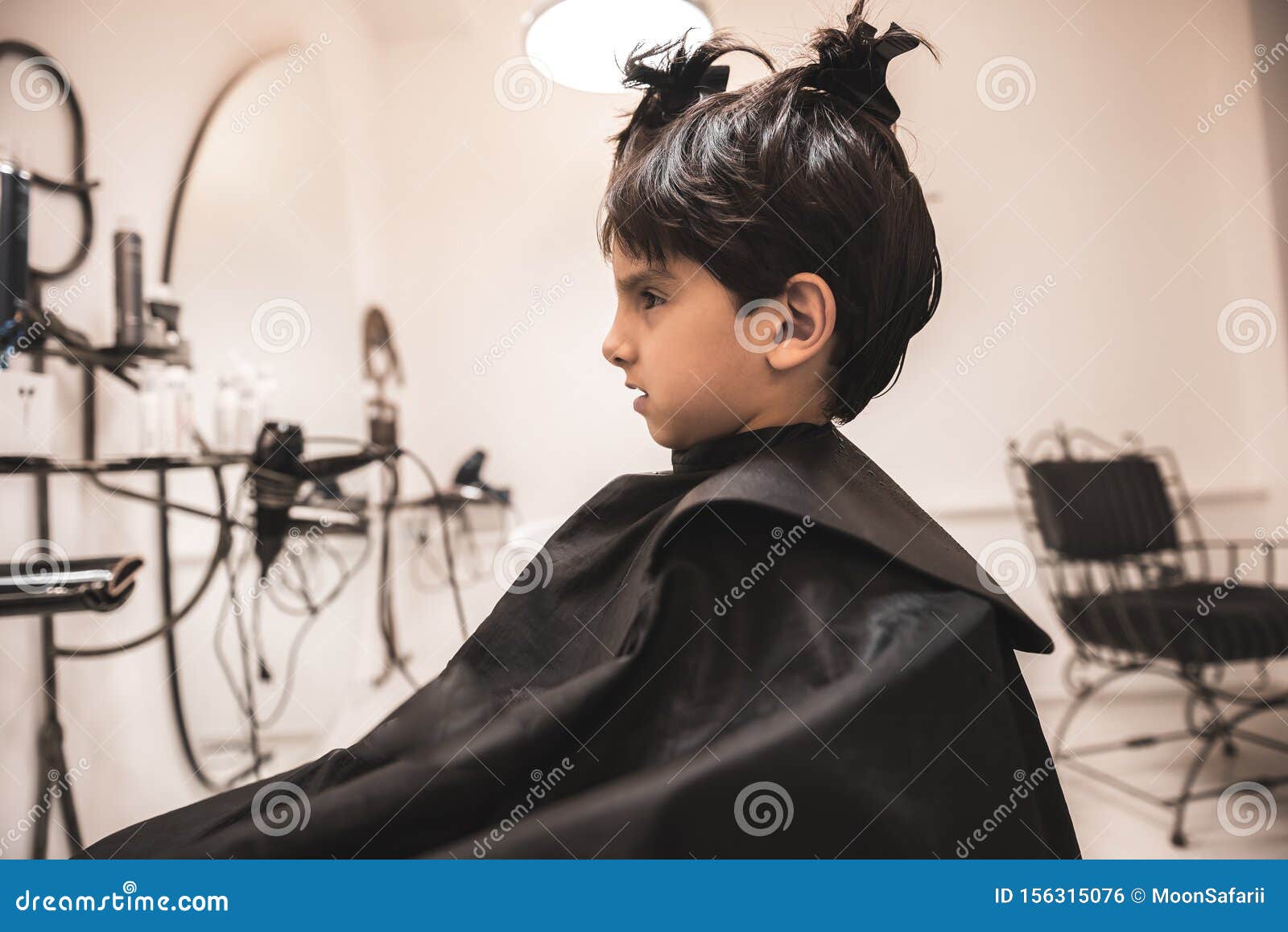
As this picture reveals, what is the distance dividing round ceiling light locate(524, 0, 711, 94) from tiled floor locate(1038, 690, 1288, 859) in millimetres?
2070

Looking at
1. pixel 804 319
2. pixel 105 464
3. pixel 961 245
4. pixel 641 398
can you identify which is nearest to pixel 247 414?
pixel 105 464

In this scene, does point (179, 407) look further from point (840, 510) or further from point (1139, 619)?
point (1139, 619)

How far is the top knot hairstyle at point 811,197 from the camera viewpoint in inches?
24.7

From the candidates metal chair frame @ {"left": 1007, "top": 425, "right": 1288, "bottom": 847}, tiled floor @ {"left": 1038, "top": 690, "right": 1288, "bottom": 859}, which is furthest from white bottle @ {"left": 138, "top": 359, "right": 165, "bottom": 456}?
metal chair frame @ {"left": 1007, "top": 425, "right": 1288, "bottom": 847}

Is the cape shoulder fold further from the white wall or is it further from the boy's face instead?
the white wall

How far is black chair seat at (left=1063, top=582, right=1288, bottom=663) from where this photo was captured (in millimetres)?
1791

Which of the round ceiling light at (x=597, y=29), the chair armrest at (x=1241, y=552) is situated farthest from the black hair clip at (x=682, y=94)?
the chair armrest at (x=1241, y=552)

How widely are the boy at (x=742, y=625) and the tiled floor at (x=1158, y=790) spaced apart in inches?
58.1

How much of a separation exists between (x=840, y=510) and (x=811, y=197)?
28 cm

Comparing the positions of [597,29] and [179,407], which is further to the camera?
[597,29]

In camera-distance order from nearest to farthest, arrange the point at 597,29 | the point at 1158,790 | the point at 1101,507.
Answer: the point at 597,29 < the point at 1158,790 < the point at 1101,507

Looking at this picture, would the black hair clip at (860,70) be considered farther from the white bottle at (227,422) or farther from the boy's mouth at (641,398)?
the white bottle at (227,422)

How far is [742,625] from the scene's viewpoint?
52 cm

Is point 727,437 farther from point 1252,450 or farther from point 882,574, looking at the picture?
point 1252,450
